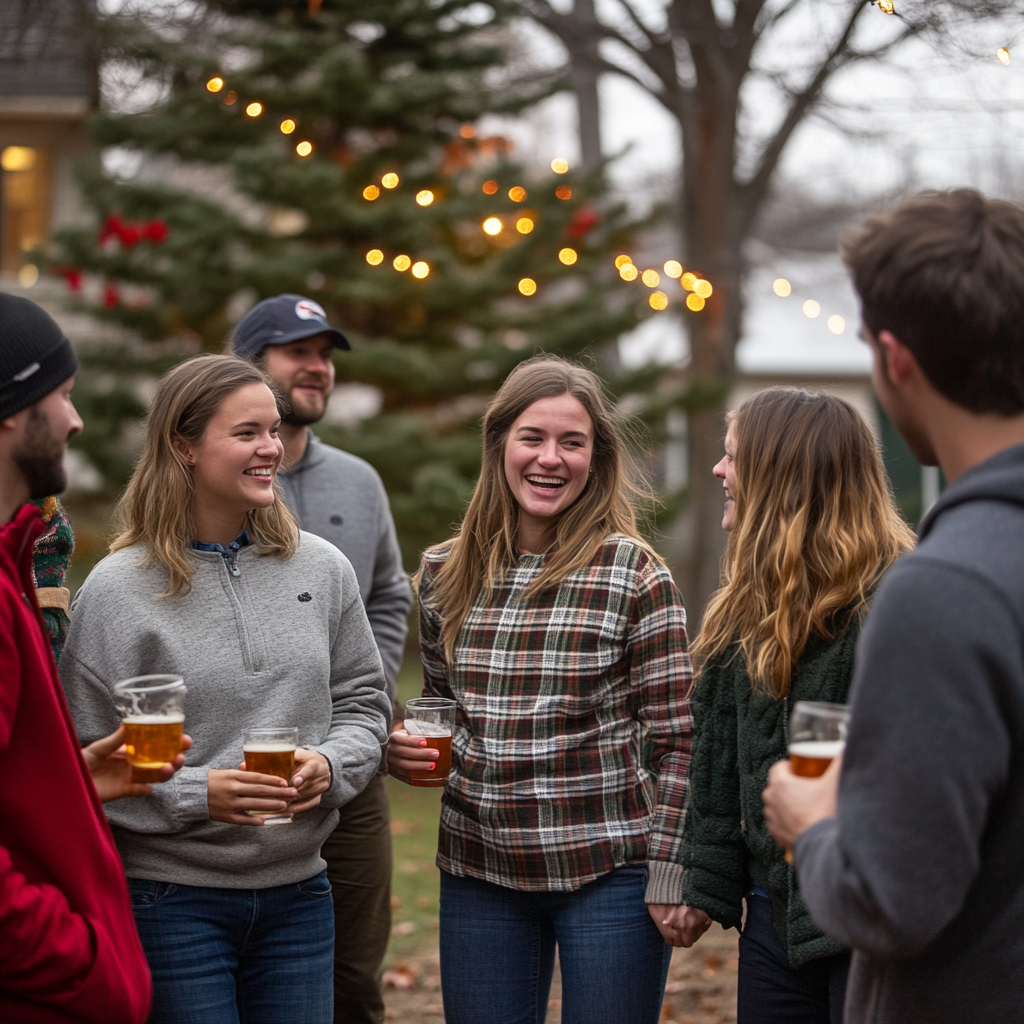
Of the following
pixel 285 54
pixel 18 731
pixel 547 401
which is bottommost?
pixel 18 731

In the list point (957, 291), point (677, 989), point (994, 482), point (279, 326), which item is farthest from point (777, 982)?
point (677, 989)

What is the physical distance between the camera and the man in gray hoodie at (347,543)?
13.0 feet

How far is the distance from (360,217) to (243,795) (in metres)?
8.26

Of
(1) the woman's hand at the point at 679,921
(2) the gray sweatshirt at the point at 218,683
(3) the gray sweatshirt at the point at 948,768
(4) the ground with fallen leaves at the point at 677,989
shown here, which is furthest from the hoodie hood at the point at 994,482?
(4) the ground with fallen leaves at the point at 677,989

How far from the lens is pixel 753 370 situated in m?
24.5

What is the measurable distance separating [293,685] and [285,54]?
28.0 ft

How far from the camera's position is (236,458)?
2949mm

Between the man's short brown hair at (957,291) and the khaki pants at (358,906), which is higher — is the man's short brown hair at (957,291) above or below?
above

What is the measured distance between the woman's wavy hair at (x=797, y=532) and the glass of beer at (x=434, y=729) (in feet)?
2.26

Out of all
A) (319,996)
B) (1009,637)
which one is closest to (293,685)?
(319,996)

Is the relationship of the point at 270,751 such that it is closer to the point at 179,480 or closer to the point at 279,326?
the point at 179,480

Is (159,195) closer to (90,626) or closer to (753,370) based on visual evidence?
(90,626)

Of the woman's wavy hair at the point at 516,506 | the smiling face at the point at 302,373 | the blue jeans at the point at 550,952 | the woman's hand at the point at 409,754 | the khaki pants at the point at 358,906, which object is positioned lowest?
the khaki pants at the point at 358,906

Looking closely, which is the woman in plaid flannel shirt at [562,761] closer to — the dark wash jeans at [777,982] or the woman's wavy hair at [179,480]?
the dark wash jeans at [777,982]
